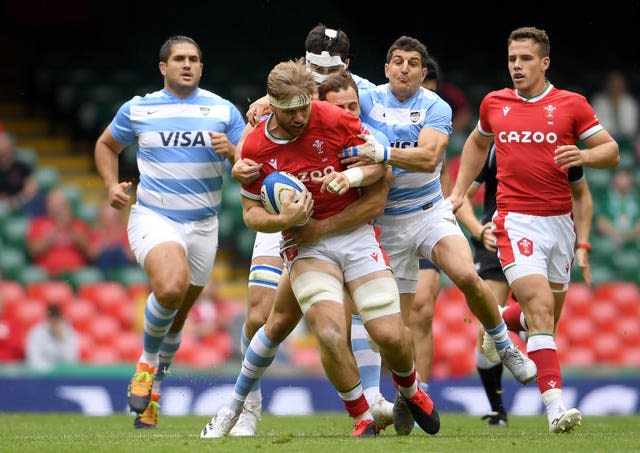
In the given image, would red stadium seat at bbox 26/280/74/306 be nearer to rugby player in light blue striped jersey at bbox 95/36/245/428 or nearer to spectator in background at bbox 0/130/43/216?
spectator in background at bbox 0/130/43/216

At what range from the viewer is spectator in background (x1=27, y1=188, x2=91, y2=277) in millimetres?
15594

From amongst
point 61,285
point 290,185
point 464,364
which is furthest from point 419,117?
point 61,285

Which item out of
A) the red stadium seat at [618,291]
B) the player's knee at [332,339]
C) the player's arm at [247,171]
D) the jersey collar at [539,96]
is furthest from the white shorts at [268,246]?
the red stadium seat at [618,291]

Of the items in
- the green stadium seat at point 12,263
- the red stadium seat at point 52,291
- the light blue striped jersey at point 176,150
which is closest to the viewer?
the light blue striped jersey at point 176,150

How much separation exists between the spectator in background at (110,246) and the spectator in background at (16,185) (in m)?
0.98

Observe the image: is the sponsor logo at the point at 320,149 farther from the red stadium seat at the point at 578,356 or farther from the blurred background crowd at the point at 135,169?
the red stadium seat at the point at 578,356

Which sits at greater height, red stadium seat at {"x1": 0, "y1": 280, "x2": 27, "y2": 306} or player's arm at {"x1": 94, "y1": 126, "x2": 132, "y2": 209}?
player's arm at {"x1": 94, "y1": 126, "x2": 132, "y2": 209}

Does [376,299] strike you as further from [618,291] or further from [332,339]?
[618,291]

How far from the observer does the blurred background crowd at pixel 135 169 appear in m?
A: 15.1

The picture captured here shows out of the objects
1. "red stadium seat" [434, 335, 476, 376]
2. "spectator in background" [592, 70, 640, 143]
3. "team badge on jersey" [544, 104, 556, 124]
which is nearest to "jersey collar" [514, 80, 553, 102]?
"team badge on jersey" [544, 104, 556, 124]

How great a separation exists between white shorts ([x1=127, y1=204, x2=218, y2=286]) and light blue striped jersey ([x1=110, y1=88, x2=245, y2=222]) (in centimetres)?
6

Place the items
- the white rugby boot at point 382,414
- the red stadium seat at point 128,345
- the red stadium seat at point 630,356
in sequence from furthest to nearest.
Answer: the red stadium seat at point 630,356 < the red stadium seat at point 128,345 < the white rugby boot at point 382,414

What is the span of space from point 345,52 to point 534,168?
170cm

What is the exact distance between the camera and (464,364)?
15102mm
